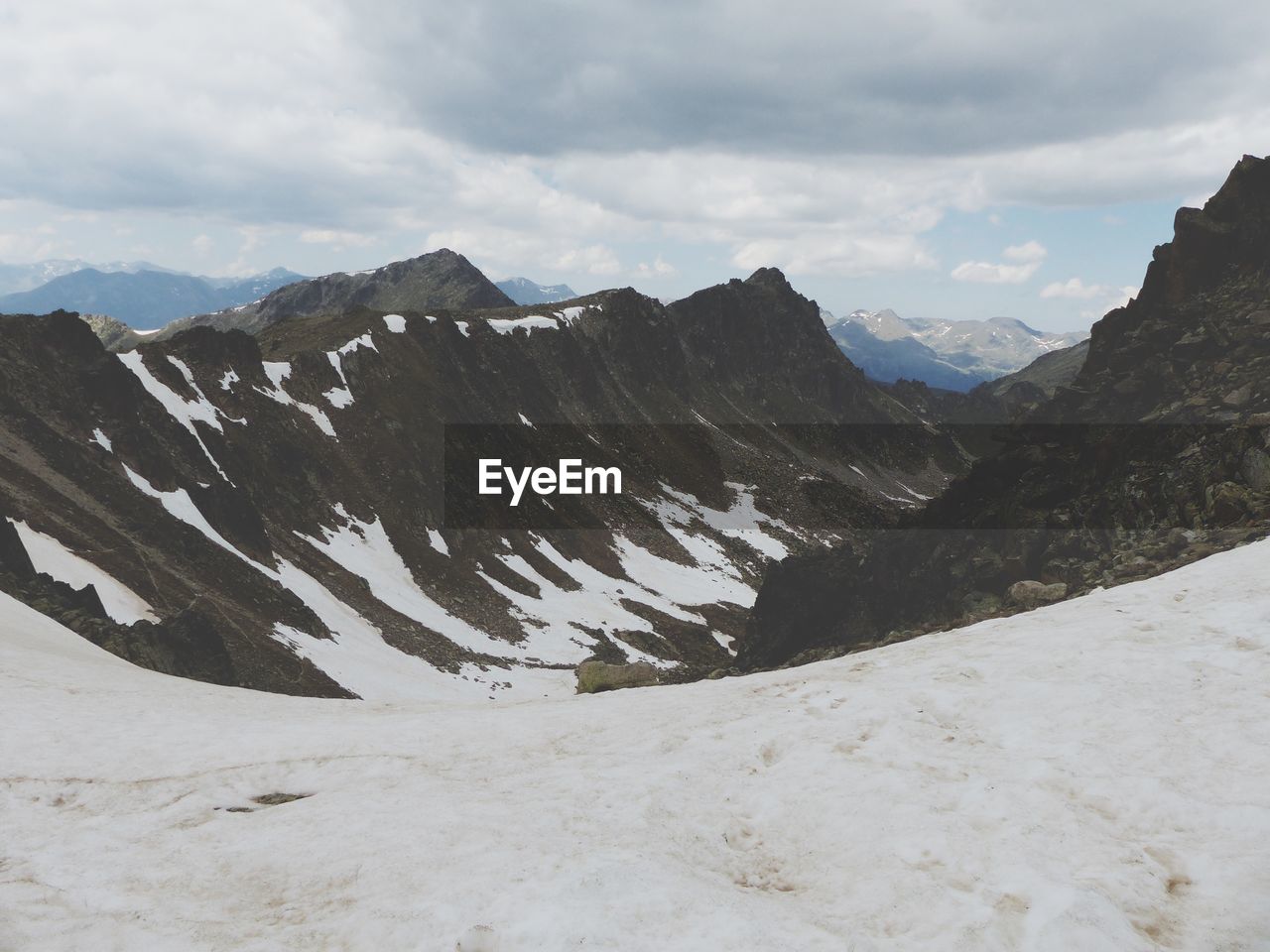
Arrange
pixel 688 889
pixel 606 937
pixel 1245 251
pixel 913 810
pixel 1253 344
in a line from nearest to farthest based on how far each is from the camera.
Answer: pixel 606 937 → pixel 688 889 → pixel 913 810 → pixel 1253 344 → pixel 1245 251

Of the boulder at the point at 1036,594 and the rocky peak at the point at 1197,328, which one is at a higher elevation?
the rocky peak at the point at 1197,328

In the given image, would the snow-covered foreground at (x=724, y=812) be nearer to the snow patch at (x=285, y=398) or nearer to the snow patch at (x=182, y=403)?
the snow patch at (x=182, y=403)

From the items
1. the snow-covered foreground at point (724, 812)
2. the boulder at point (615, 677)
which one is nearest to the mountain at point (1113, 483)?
the boulder at point (615, 677)

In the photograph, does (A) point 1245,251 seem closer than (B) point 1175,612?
No

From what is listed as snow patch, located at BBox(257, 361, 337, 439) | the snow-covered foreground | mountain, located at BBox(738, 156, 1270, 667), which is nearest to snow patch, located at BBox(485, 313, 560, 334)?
snow patch, located at BBox(257, 361, 337, 439)

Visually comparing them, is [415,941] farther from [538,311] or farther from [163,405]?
[538,311]

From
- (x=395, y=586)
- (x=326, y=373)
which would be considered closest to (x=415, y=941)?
(x=395, y=586)

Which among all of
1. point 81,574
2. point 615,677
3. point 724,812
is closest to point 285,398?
point 81,574
